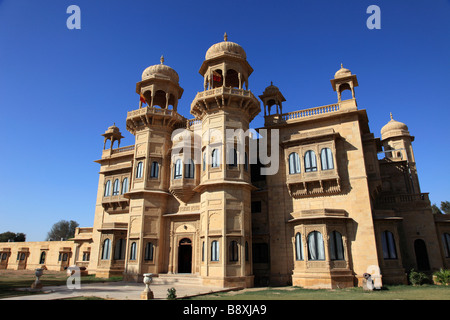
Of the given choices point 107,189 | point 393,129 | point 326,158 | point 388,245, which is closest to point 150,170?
point 107,189

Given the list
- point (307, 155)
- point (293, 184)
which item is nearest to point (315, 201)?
point (293, 184)

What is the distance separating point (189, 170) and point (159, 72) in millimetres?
9780

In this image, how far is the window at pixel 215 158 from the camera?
73.5 feet

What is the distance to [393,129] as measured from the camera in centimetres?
3328

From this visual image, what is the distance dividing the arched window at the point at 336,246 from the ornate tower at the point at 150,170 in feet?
42.7

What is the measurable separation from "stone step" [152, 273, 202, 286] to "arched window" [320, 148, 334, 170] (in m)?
11.8

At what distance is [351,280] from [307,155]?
8.74 metres

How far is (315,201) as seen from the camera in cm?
2166

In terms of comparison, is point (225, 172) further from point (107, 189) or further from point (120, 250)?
point (107, 189)

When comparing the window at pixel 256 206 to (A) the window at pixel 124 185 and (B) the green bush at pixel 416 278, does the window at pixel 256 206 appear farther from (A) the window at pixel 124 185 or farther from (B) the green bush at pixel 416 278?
(A) the window at pixel 124 185

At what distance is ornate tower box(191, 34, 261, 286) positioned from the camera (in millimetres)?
20344

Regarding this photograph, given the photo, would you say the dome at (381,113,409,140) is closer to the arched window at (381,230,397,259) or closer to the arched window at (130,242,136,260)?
the arched window at (381,230,397,259)

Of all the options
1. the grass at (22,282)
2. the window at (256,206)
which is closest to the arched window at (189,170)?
the window at (256,206)

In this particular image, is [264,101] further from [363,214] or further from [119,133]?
[119,133]
